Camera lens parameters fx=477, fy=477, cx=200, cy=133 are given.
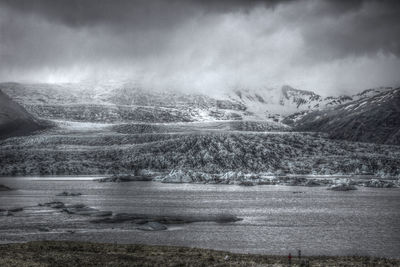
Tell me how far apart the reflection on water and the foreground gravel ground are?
5636mm

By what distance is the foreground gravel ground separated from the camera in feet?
109

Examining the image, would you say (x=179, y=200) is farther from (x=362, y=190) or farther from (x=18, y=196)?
(x=362, y=190)

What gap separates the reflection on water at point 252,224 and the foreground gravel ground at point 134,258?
5.64 m

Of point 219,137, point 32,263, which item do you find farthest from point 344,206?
point 219,137

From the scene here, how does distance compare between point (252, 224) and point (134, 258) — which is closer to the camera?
point (134, 258)

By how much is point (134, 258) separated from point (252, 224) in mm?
25662

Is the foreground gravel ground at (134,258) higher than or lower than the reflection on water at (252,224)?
higher

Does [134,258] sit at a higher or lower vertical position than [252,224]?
higher

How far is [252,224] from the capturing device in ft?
191

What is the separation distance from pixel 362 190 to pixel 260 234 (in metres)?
62.8

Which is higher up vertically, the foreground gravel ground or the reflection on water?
the foreground gravel ground

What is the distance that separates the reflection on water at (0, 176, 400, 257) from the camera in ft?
150

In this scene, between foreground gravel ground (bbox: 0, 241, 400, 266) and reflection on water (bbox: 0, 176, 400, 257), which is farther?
reflection on water (bbox: 0, 176, 400, 257)

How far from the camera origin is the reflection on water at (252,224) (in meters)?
45.6
